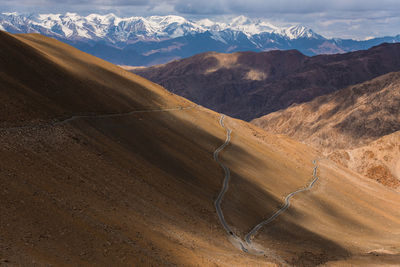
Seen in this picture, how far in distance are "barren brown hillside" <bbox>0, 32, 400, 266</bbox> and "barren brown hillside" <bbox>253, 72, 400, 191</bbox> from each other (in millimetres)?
41166

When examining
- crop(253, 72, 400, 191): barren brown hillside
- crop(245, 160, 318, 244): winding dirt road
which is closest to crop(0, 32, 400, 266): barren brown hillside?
crop(245, 160, 318, 244): winding dirt road

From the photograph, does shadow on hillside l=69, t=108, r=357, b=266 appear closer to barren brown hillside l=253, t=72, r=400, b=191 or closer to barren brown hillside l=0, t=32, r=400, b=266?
barren brown hillside l=0, t=32, r=400, b=266

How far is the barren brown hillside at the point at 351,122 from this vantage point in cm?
11269

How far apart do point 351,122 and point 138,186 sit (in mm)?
139711

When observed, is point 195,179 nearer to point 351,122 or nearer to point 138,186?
point 138,186

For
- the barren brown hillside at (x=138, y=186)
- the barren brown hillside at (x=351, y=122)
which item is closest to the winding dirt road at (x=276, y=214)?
the barren brown hillside at (x=138, y=186)

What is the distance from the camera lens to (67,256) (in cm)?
2017

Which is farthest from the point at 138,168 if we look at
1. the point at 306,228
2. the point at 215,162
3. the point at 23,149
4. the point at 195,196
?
the point at 306,228

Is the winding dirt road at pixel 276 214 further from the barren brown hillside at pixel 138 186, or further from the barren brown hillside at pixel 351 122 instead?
the barren brown hillside at pixel 351 122

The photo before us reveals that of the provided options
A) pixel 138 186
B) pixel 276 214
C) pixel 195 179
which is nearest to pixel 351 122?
pixel 276 214

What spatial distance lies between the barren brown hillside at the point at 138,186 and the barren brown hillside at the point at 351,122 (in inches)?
1621

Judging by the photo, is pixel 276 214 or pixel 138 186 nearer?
pixel 138 186

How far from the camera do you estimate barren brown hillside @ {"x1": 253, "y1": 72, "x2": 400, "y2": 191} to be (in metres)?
113

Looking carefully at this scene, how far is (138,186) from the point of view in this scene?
36.0m
